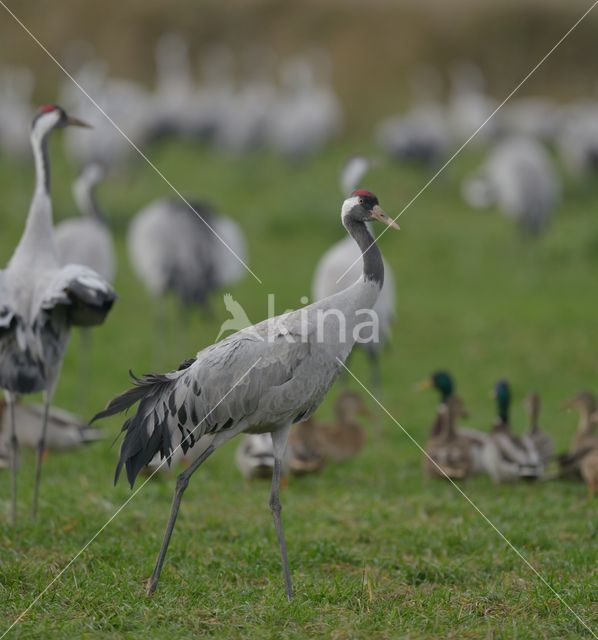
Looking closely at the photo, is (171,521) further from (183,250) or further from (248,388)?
(183,250)

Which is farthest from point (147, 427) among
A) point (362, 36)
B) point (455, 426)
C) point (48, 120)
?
point (362, 36)

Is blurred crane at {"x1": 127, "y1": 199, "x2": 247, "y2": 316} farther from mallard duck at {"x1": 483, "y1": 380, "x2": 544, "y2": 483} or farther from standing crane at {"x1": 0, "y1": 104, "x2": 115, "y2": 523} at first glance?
standing crane at {"x1": 0, "y1": 104, "x2": 115, "y2": 523}

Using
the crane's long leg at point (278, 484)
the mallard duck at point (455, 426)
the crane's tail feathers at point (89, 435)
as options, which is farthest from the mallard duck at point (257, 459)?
the crane's long leg at point (278, 484)

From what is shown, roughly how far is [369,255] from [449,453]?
8.92ft

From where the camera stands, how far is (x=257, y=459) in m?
7.48

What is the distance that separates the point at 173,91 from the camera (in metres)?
25.5

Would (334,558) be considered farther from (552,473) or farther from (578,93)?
(578,93)

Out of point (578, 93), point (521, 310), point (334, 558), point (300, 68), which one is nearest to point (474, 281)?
point (521, 310)

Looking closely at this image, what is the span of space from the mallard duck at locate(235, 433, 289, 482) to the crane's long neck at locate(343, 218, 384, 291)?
2354mm

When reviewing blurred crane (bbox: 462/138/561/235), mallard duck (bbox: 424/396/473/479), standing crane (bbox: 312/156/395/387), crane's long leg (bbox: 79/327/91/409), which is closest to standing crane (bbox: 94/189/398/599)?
mallard duck (bbox: 424/396/473/479)

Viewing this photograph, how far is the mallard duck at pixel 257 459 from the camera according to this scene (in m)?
7.46

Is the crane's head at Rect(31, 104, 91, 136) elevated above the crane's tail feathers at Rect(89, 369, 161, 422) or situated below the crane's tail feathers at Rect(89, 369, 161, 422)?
above

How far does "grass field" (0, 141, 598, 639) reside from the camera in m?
4.82

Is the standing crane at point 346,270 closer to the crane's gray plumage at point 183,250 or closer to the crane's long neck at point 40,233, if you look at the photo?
the crane's gray plumage at point 183,250
